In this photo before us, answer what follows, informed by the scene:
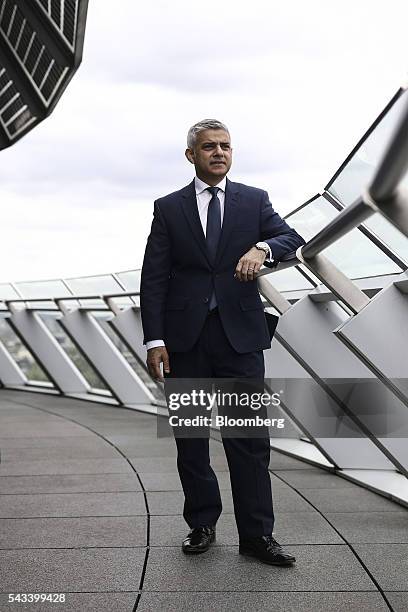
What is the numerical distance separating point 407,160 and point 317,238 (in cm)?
189

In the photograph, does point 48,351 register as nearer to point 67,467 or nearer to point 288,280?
point 67,467

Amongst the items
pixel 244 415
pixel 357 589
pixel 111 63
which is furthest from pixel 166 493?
pixel 111 63

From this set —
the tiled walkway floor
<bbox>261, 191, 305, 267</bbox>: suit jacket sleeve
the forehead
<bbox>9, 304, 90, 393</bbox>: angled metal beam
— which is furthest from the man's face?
<bbox>9, 304, 90, 393</bbox>: angled metal beam

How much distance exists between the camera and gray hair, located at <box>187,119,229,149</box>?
14.6ft

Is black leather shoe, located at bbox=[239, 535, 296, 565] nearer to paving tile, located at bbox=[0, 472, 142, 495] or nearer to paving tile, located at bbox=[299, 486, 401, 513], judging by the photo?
paving tile, located at bbox=[299, 486, 401, 513]

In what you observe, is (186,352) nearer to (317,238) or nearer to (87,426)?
(317,238)

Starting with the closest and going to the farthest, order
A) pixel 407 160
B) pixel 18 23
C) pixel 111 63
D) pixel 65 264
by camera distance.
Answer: pixel 407 160
pixel 18 23
pixel 111 63
pixel 65 264

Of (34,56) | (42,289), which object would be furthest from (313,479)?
(42,289)

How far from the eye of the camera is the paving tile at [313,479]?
664 cm

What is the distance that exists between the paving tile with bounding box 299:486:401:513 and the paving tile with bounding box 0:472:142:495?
1221 mm

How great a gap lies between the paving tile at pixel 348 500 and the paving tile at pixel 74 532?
1152mm

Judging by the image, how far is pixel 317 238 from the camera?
4129 mm

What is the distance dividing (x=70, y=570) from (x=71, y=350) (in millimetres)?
11872

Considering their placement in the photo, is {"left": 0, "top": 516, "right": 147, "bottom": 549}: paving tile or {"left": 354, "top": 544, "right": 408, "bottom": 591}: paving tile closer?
{"left": 354, "top": 544, "right": 408, "bottom": 591}: paving tile
